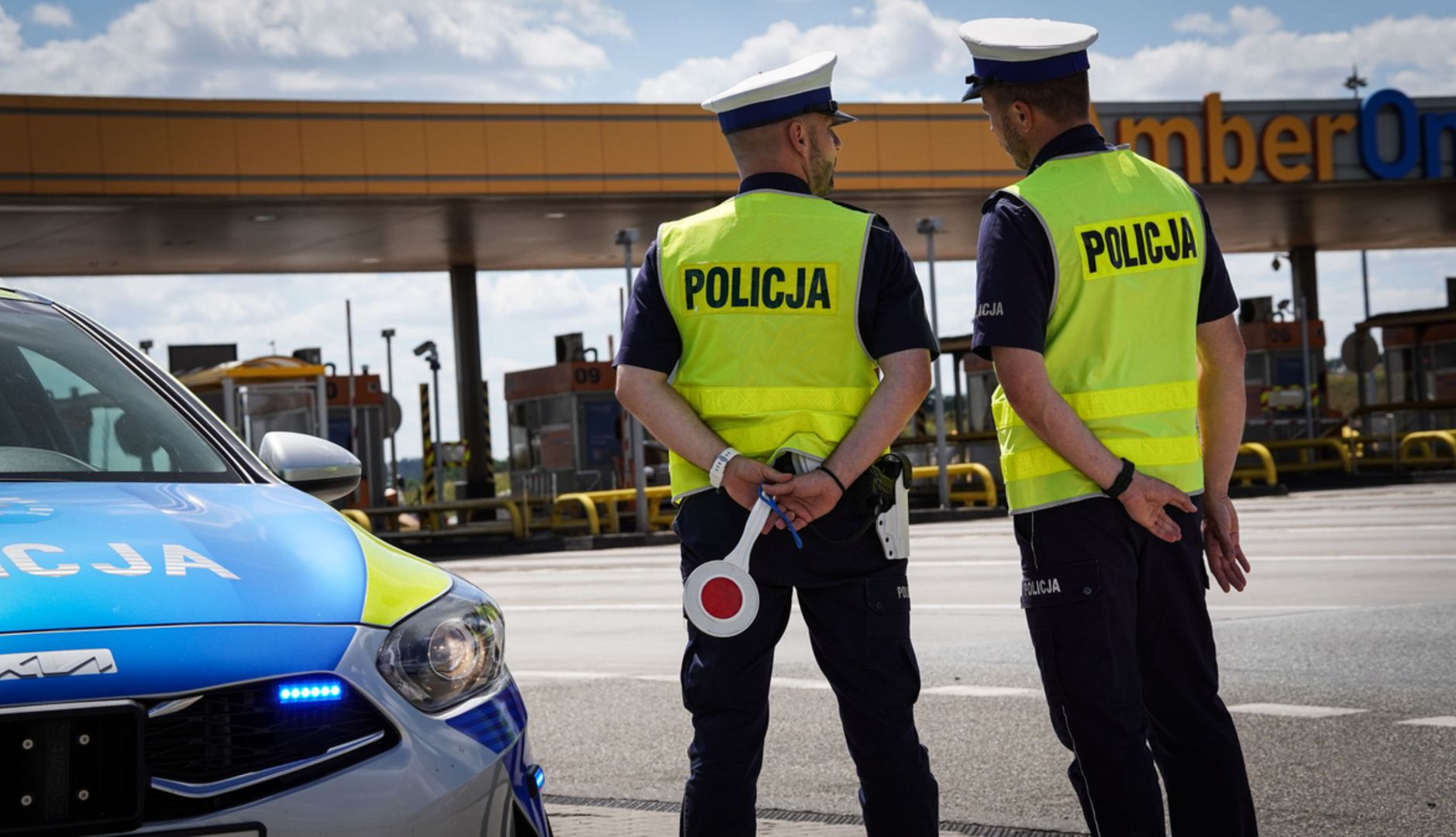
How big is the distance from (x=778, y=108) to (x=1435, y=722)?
12.9 feet

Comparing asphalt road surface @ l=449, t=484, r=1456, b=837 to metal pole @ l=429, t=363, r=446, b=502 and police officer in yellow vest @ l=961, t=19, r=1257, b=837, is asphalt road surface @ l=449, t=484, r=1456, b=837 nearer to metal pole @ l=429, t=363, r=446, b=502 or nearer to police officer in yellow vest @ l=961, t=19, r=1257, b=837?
police officer in yellow vest @ l=961, t=19, r=1257, b=837

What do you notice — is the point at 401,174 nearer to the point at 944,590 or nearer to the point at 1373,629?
the point at 944,590

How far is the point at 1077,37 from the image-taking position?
3834 millimetres

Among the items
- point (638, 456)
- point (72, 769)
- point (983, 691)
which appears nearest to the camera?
point (72, 769)

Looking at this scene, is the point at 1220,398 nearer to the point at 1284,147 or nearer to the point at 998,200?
the point at 998,200

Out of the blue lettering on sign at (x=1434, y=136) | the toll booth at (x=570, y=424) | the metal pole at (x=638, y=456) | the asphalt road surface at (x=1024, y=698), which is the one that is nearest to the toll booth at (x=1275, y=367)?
the blue lettering on sign at (x=1434, y=136)

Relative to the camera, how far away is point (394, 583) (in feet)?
11.1

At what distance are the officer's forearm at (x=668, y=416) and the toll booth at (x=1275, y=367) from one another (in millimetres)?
34781

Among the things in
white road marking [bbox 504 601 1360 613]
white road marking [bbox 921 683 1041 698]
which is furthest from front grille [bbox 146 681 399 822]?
white road marking [bbox 504 601 1360 613]

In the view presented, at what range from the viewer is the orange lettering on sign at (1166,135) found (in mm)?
30891

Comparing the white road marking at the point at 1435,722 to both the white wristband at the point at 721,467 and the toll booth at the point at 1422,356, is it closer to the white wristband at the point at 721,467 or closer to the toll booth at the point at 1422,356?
the white wristband at the point at 721,467

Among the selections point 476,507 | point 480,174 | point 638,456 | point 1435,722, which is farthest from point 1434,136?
point 1435,722

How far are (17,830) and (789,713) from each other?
5.08 metres

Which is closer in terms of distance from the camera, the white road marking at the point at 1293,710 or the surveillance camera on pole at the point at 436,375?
the white road marking at the point at 1293,710
